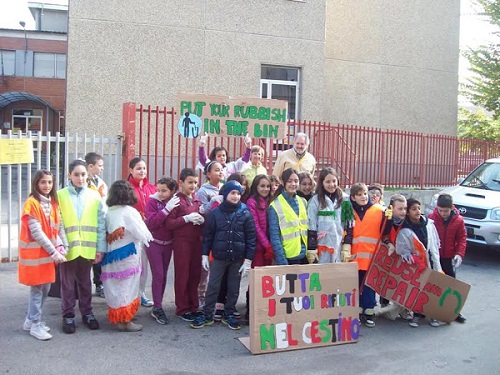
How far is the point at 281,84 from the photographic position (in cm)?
1352

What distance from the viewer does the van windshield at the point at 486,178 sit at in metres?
9.61

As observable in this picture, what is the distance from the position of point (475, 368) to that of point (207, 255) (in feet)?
8.50

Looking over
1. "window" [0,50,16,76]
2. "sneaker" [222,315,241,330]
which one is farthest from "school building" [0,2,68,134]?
"sneaker" [222,315,241,330]

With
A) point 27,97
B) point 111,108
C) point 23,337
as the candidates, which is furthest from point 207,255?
point 27,97

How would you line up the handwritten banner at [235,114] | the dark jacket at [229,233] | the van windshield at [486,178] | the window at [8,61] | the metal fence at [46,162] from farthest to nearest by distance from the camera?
the window at [8,61] < the van windshield at [486,178] < the handwritten banner at [235,114] < the metal fence at [46,162] < the dark jacket at [229,233]

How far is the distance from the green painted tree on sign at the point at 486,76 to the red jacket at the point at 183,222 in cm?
1665

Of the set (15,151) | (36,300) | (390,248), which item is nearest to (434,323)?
(390,248)

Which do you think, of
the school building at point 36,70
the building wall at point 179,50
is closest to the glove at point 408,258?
the building wall at point 179,50

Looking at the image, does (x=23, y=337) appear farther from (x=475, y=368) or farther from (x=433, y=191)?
(x=433, y=191)

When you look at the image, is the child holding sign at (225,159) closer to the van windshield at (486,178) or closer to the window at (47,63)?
the van windshield at (486,178)

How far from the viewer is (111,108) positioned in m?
11.8

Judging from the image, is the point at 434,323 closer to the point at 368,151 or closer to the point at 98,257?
the point at 98,257

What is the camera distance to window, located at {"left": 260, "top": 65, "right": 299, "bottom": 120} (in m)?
13.4

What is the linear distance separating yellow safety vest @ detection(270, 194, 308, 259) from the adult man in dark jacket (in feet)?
6.13
